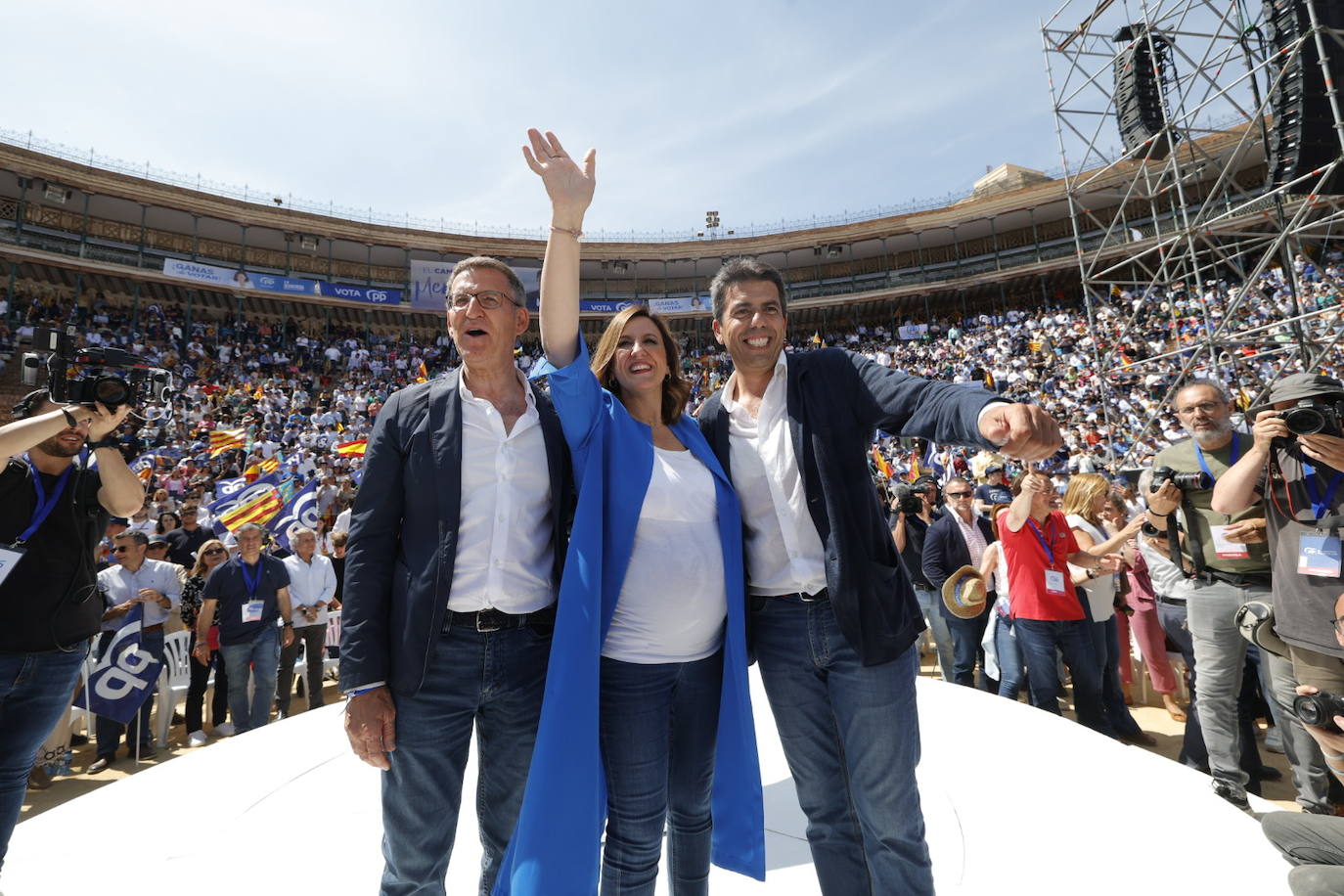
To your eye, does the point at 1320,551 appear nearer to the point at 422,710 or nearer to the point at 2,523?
the point at 422,710

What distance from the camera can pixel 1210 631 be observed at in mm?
3172

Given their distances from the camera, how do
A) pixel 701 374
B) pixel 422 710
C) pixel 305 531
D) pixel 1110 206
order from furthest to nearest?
pixel 701 374, pixel 1110 206, pixel 305 531, pixel 422 710

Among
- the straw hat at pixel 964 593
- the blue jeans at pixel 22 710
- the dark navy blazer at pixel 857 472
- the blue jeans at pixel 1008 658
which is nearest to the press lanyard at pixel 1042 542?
the straw hat at pixel 964 593

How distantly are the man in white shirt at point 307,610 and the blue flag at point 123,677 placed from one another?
1195 millimetres

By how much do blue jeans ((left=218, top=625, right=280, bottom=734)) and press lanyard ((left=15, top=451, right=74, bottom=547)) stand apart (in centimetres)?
327

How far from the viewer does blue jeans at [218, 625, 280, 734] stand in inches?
205

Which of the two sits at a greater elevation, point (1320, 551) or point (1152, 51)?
point (1152, 51)

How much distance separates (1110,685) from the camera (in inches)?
178

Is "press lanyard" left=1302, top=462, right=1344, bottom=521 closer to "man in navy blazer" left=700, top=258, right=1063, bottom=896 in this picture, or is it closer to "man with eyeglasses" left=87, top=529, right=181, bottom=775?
"man in navy blazer" left=700, top=258, right=1063, bottom=896

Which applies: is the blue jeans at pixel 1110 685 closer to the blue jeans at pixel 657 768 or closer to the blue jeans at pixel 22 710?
the blue jeans at pixel 657 768

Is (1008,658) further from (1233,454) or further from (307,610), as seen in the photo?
(307,610)

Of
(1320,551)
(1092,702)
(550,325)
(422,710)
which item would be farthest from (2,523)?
(1092,702)

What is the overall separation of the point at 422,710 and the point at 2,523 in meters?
1.96

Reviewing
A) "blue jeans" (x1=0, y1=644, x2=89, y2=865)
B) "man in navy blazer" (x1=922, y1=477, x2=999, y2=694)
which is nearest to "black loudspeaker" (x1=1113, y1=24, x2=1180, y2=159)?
"man in navy blazer" (x1=922, y1=477, x2=999, y2=694)
